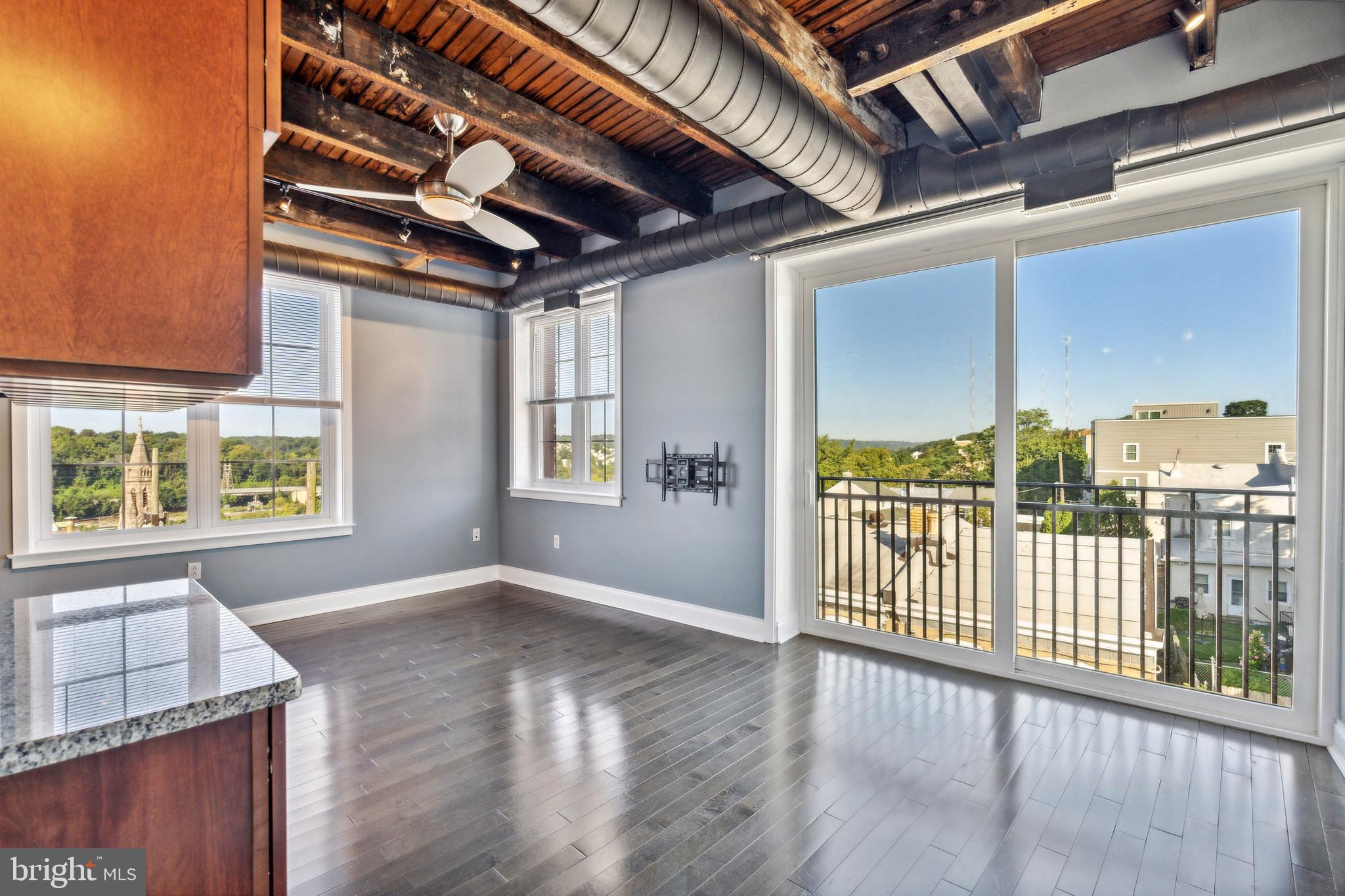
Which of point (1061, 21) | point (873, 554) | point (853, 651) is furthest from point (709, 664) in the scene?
point (1061, 21)

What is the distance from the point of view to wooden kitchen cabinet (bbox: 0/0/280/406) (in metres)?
0.88

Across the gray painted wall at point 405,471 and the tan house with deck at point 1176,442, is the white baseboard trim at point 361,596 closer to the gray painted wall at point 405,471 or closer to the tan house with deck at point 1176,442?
the gray painted wall at point 405,471

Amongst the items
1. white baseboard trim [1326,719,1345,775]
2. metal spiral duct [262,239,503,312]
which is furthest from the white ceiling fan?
white baseboard trim [1326,719,1345,775]

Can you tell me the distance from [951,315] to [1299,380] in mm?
1525

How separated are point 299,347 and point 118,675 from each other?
168 inches

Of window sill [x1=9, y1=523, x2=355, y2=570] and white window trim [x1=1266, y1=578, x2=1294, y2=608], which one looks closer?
white window trim [x1=1266, y1=578, x2=1294, y2=608]

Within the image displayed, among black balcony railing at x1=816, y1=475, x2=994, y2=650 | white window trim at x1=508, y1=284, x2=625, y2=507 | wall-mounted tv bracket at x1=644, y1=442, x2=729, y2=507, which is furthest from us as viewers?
white window trim at x1=508, y1=284, x2=625, y2=507

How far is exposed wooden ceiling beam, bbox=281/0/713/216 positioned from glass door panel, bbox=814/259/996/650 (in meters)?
1.51

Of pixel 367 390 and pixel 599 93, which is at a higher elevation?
pixel 599 93

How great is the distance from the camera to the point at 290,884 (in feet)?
6.00

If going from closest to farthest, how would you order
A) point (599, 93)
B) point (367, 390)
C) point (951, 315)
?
point (599, 93) < point (951, 315) < point (367, 390)

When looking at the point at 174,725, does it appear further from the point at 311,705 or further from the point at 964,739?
the point at 964,739

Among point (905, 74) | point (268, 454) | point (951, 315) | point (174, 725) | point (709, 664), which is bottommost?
point (709, 664)

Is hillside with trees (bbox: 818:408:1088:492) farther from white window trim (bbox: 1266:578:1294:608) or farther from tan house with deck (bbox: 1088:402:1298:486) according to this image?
white window trim (bbox: 1266:578:1294:608)
